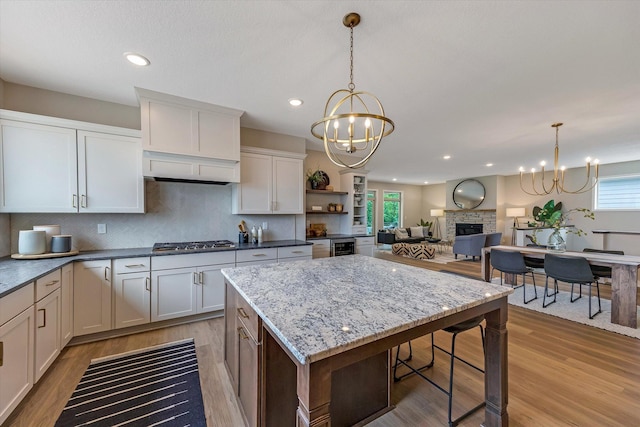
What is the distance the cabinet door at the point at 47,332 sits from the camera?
189cm

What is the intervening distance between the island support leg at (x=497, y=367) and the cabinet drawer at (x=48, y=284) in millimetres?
3106

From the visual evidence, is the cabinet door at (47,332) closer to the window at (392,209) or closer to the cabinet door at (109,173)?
the cabinet door at (109,173)

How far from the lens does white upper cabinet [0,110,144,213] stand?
7.89 feet

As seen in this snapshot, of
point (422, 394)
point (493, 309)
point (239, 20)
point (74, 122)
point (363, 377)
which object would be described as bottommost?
Answer: point (422, 394)

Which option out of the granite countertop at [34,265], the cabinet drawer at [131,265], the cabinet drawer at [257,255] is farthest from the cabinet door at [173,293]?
the cabinet drawer at [257,255]

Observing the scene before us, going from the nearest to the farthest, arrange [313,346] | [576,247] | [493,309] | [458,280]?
1. [313,346]
2. [493,309]
3. [458,280]
4. [576,247]

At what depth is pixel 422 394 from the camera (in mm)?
1897

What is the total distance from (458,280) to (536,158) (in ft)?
19.3

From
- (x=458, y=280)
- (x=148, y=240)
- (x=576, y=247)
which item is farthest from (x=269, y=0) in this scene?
(x=576, y=247)

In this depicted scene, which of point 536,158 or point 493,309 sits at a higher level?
point 536,158

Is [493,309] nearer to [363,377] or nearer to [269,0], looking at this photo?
[363,377]

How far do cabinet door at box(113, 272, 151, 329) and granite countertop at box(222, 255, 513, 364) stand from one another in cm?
148

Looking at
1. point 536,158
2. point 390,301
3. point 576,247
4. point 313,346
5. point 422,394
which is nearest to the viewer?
point 313,346

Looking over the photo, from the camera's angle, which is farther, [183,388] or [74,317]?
[74,317]
